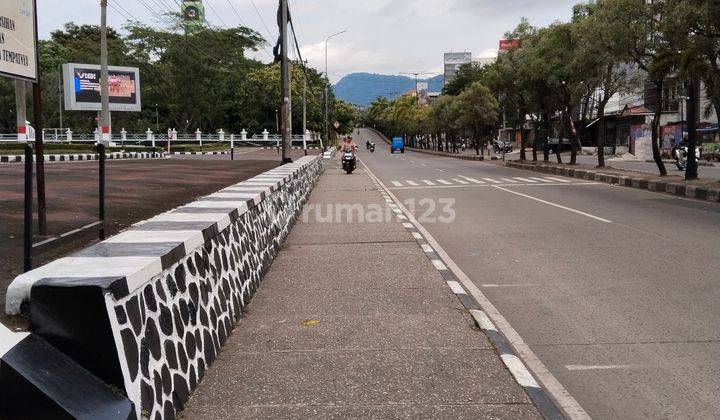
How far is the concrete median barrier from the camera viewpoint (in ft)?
10.3

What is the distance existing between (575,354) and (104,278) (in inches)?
138

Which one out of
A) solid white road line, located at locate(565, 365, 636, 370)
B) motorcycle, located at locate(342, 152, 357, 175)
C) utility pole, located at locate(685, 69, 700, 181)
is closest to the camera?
solid white road line, located at locate(565, 365, 636, 370)

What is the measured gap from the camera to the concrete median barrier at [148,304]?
314 cm

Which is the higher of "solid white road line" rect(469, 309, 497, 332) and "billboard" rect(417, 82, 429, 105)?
"billboard" rect(417, 82, 429, 105)

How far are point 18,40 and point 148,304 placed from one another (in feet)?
10.3

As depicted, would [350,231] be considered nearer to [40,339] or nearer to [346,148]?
[40,339]

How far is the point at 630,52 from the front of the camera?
22.1 m

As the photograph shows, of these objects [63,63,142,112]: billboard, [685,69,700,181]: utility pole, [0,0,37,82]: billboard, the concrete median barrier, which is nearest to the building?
[63,63,142,112]: billboard

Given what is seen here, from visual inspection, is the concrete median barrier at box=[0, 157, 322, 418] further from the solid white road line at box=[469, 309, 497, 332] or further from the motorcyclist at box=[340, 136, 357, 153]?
the motorcyclist at box=[340, 136, 357, 153]

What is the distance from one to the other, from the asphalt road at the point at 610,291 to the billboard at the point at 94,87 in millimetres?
42804

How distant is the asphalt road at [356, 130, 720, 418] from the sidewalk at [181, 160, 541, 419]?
575 millimetres

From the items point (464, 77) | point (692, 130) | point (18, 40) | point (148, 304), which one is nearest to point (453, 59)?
point (464, 77)

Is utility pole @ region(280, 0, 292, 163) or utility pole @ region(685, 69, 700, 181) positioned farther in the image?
utility pole @ region(280, 0, 292, 163)

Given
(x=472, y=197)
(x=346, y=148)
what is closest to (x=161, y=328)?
(x=472, y=197)
